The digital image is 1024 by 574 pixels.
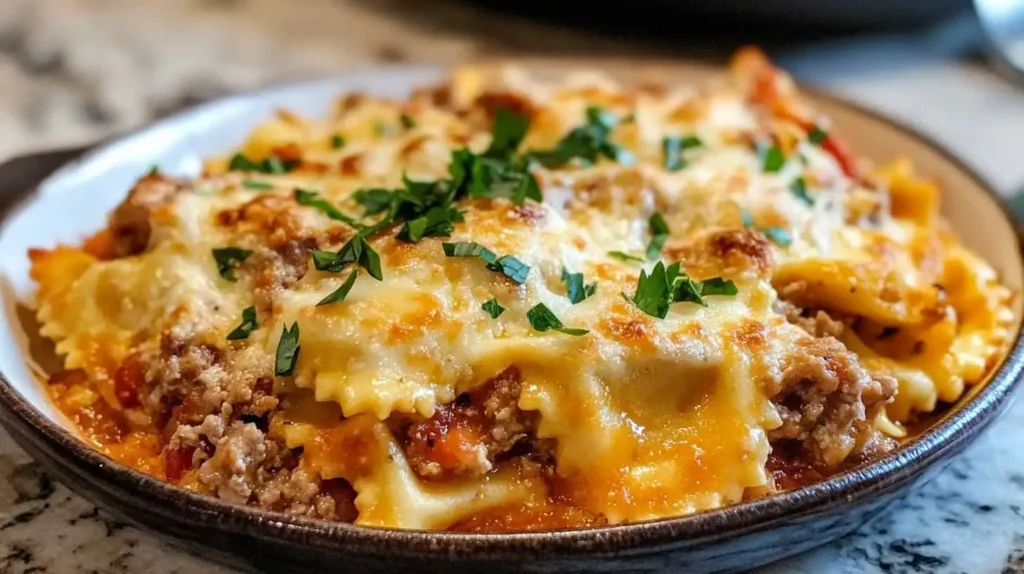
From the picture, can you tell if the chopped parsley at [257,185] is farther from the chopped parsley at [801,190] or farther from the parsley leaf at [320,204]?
the chopped parsley at [801,190]

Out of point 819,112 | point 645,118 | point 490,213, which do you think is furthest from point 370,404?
point 819,112

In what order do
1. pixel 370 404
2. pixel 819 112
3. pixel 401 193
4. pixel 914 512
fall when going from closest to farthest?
pixel 370 404 < pixel 914 512 < pixel 401 193 < pixel 819 112

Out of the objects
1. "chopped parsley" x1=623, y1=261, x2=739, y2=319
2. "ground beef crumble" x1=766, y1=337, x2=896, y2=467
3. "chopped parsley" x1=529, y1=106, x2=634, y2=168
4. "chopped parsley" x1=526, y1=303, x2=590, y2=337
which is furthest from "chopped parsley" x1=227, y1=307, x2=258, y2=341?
"ground beef crumble" x1=766, y1=337, x2=896, y2=467

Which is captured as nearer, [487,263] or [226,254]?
[487,263]

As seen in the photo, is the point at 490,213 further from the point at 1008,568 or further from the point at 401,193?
the point at 1008,568

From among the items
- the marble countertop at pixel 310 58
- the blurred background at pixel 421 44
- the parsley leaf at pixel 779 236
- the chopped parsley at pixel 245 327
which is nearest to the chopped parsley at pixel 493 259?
the chopped parsley at pixel 245 327

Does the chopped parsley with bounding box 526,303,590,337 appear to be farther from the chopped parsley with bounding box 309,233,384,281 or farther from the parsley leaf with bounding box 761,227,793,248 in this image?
the parsley leaf with bounding box 761,227,793,248
